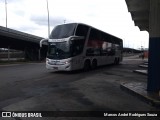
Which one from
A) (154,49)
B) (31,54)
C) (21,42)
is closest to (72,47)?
(154,49)

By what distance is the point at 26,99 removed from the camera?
34.8ft

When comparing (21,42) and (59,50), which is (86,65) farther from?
(21,42)

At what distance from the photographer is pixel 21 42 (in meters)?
53.7

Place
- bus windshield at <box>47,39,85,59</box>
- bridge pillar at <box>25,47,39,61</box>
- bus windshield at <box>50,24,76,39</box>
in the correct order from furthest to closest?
bridge pillar at <box>25,47,39,61</box>, bus windshield at <box>50,24,76,39</box>, bus windshield at <box>47,39,85,59</box>

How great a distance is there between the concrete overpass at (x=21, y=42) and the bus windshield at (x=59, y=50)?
23654 millimetres

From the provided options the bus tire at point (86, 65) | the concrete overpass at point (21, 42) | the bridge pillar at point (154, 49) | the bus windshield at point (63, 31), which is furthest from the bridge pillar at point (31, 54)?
the bridge pillar at point (154, 49)

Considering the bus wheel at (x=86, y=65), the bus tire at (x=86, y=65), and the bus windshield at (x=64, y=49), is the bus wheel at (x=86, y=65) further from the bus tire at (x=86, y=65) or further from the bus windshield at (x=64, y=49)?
the bus windshield at (x=64, y=49)

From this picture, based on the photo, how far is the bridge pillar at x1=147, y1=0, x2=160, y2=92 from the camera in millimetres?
11719

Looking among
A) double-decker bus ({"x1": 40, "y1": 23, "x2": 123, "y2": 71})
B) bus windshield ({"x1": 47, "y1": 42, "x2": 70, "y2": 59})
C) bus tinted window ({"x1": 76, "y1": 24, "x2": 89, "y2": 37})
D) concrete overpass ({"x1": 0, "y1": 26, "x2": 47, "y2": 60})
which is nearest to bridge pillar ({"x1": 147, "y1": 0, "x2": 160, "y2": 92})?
double-decker bus ({"x1": 40, "y1": 23, "x2": 123, "y2": 71})

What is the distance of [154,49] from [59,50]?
410 inches

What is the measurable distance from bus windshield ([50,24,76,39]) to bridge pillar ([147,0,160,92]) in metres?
9.93

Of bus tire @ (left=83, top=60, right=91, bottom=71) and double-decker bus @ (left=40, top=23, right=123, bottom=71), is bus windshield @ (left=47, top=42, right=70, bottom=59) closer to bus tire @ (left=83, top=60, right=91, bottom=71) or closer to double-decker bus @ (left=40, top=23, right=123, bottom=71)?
double-decker bus @ (left=40, top=23, right=123, bottom=71)

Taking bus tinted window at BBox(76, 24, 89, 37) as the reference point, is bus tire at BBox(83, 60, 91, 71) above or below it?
below

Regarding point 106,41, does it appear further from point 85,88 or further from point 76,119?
point 76,119
